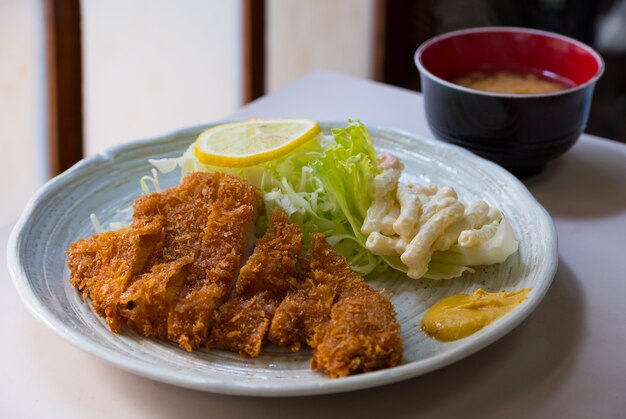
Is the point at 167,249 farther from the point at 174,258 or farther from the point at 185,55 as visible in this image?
the point at 185,55

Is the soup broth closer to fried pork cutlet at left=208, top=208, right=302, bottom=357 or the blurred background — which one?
fried pork cutlet at left=208, top=208, right=302, bottom=357

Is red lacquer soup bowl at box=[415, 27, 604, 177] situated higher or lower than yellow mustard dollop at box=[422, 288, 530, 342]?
higher

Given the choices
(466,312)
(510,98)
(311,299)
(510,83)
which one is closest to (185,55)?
(510,83)

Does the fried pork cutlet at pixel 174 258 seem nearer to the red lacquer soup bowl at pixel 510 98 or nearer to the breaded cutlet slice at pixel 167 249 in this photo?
the breaded cutlet slice at pixel 167 249

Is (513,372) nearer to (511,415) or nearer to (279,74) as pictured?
(511,415)

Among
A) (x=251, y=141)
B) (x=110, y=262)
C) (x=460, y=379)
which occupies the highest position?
(x=251, y=141)

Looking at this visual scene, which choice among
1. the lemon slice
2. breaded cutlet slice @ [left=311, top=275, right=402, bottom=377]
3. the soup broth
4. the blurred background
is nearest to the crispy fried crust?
breaded cutlet slice @ [left=311, top=275, right=402, bottom=377]
